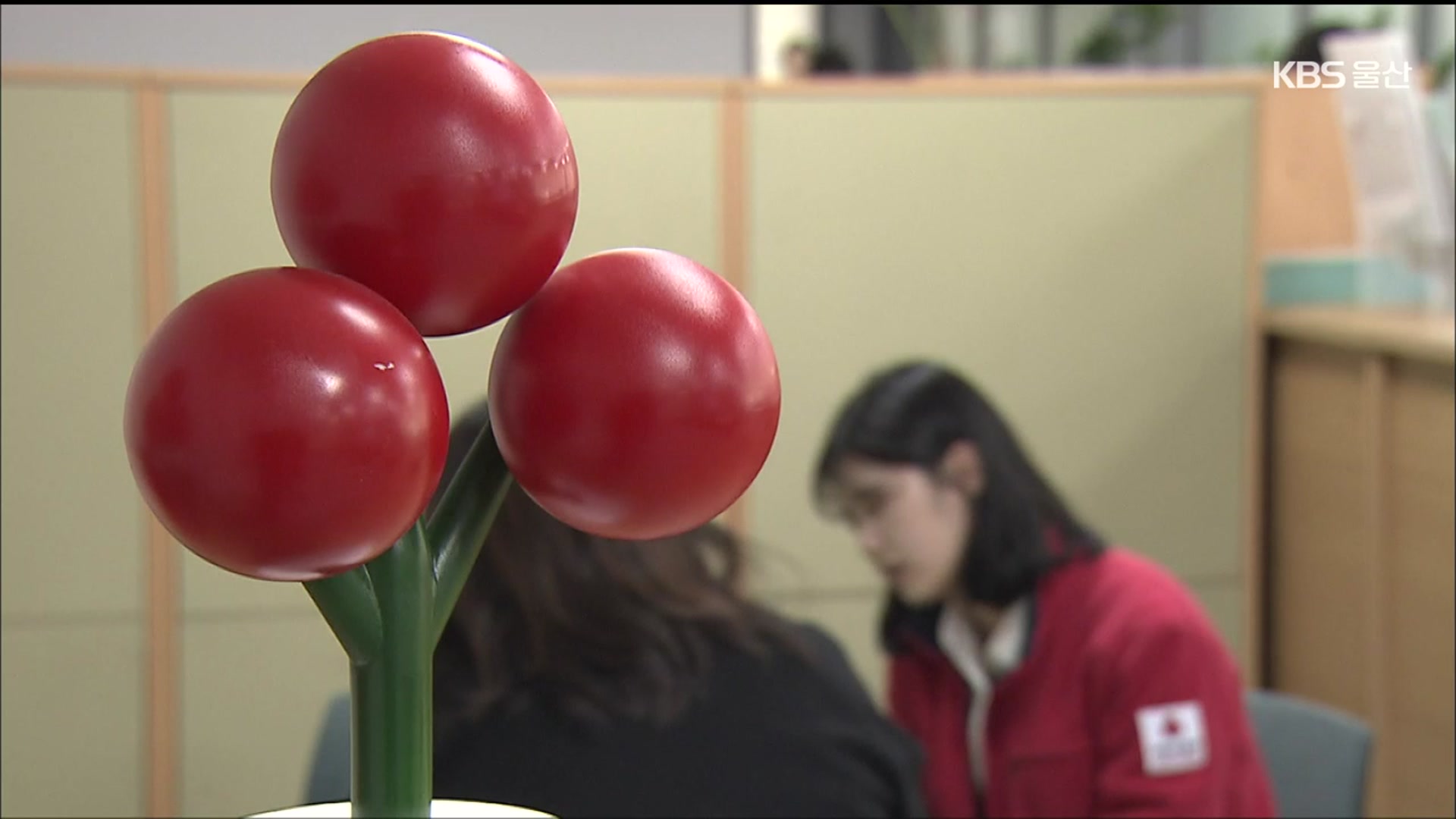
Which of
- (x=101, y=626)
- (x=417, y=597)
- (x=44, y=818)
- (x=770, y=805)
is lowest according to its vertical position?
(x=44, y=818)

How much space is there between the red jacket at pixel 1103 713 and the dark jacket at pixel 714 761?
1.33 feet

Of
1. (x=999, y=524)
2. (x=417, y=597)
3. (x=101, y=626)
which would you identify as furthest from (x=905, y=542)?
(x=417, y=597)

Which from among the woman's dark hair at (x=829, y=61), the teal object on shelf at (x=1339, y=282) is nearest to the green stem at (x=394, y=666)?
the teal object on shelf at (x=1339, y=282)

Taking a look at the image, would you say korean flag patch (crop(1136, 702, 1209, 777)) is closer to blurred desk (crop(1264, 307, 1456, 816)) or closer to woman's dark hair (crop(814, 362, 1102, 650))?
woman's dark hair (crop(814, 362, 1102, 650))

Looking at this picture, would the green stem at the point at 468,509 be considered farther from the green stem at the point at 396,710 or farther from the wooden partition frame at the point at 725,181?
the wooden partition frame at the point at 725,181

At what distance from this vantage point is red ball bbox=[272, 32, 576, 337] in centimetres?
37

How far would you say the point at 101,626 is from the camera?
2525 mm

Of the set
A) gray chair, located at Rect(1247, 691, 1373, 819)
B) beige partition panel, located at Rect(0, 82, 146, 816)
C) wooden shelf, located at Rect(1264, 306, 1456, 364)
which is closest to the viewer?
gray chair, located at Rect(1247, 691, 1373, 819)

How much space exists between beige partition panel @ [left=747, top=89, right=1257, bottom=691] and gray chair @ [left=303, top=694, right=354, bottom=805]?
1.09 metres

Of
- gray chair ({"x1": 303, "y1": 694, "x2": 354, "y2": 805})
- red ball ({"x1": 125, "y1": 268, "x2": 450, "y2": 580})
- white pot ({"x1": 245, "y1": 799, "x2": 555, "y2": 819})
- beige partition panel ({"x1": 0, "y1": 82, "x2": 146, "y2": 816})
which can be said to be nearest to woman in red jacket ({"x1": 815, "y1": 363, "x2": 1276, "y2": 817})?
gray chair ({"x1": 303, "y1": 694, "x2": 354, "y2": 805})

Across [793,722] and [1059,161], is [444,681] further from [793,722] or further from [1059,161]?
[1059,161]

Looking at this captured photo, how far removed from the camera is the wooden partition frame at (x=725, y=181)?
249 cm

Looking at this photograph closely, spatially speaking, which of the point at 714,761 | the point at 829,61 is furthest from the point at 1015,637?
the point at 829,61

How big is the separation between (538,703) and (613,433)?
3.17 ft
